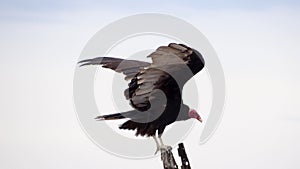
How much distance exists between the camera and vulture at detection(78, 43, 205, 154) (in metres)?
7.09

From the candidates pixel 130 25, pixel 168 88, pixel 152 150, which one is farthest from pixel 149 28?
pixel 152 150

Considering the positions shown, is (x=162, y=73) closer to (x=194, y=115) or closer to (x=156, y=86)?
(x=156, y=86)

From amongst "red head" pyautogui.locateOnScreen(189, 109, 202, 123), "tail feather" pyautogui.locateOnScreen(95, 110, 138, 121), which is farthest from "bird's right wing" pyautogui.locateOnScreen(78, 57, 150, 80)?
"red head" pyautogui.locateOnScreen(189, 109, 202, 123)

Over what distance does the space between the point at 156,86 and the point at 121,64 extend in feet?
2.32

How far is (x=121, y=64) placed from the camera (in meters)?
7.92

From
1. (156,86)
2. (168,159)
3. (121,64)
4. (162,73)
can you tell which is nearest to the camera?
(162,73)

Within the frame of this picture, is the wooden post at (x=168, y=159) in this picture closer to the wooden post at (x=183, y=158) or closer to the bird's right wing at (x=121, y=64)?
the wooden post at (x=183, y=158)

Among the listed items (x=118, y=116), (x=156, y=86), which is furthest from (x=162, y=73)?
(x=118, y=116)

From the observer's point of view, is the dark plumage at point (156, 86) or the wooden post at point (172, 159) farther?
the wooden post at point (172, 159)

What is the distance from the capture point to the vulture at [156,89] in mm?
7094

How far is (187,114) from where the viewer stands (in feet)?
26.3

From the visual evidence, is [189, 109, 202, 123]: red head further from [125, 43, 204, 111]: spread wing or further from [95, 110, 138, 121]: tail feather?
[95, 110, 138, 121]: tail feather

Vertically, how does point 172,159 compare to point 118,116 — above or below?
below

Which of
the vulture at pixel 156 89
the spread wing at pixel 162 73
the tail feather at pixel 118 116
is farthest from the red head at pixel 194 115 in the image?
the tail feather at pixel 118 116
